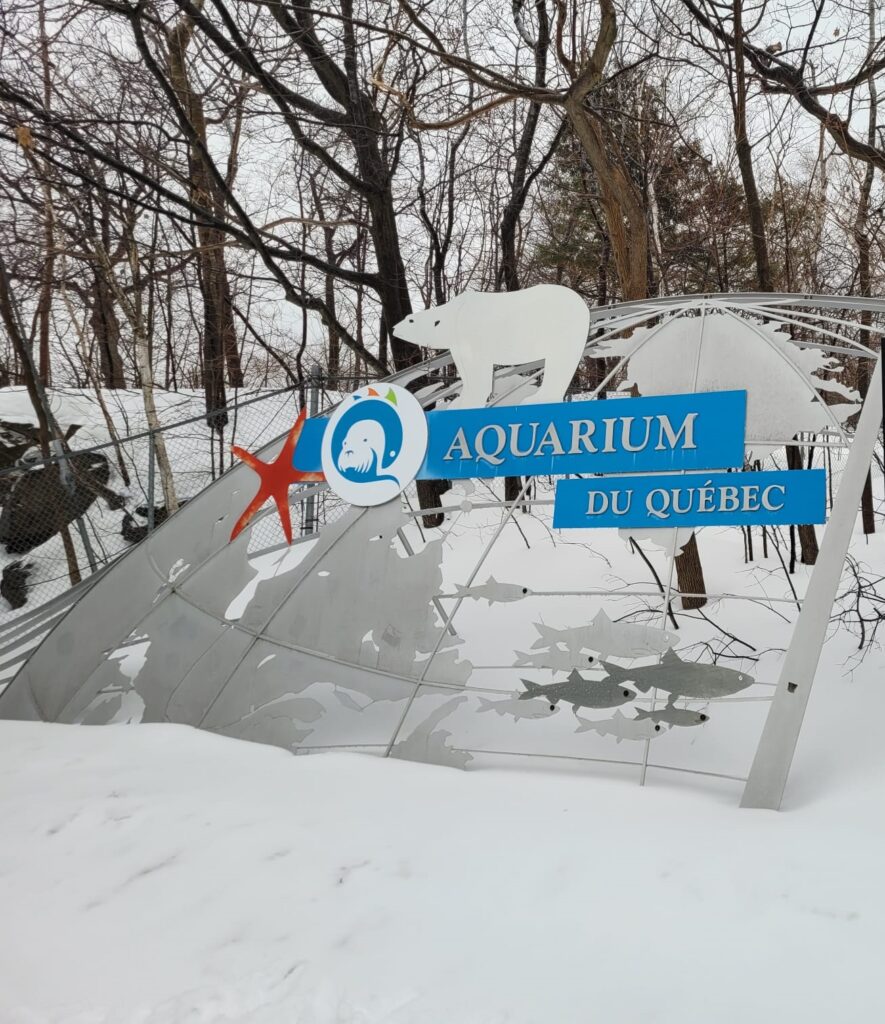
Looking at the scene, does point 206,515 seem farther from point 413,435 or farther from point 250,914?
point 250,914

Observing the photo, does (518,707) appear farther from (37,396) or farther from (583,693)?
(37,396)

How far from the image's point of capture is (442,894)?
2.75 m

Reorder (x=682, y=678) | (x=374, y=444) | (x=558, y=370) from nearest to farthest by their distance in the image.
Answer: (x=682, y=678), (x=558, y=370), (x=374, y=444)

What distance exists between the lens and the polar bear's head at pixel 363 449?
4.38 m

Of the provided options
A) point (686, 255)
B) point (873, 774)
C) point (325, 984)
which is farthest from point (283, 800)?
point (686, 255)

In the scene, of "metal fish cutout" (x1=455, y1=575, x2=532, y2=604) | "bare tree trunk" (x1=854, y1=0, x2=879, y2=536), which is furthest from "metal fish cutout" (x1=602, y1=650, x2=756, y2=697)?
"bare tree trunk" (x1=854, y1=0, x2=879, y2=536)

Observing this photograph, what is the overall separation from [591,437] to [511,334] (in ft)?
2.65

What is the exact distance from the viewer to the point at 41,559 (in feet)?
33.6

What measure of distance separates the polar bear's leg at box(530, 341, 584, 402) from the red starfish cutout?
4.76 feet

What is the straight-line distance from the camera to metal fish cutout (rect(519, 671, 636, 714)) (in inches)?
142

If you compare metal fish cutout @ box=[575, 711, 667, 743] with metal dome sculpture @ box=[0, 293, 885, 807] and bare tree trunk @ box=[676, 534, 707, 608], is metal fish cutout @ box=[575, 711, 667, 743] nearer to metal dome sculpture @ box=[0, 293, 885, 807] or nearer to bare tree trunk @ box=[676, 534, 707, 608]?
metal dome sculpture @ box=[0, 293, 885, 807]

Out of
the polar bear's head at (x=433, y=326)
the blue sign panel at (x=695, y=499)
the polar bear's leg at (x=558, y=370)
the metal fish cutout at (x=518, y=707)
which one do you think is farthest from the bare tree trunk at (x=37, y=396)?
the blue sign panel at (x=695, y=499)

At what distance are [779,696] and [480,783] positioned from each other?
4.67 feet

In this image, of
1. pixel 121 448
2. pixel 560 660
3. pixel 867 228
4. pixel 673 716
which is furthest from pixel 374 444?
pixel 121 448
